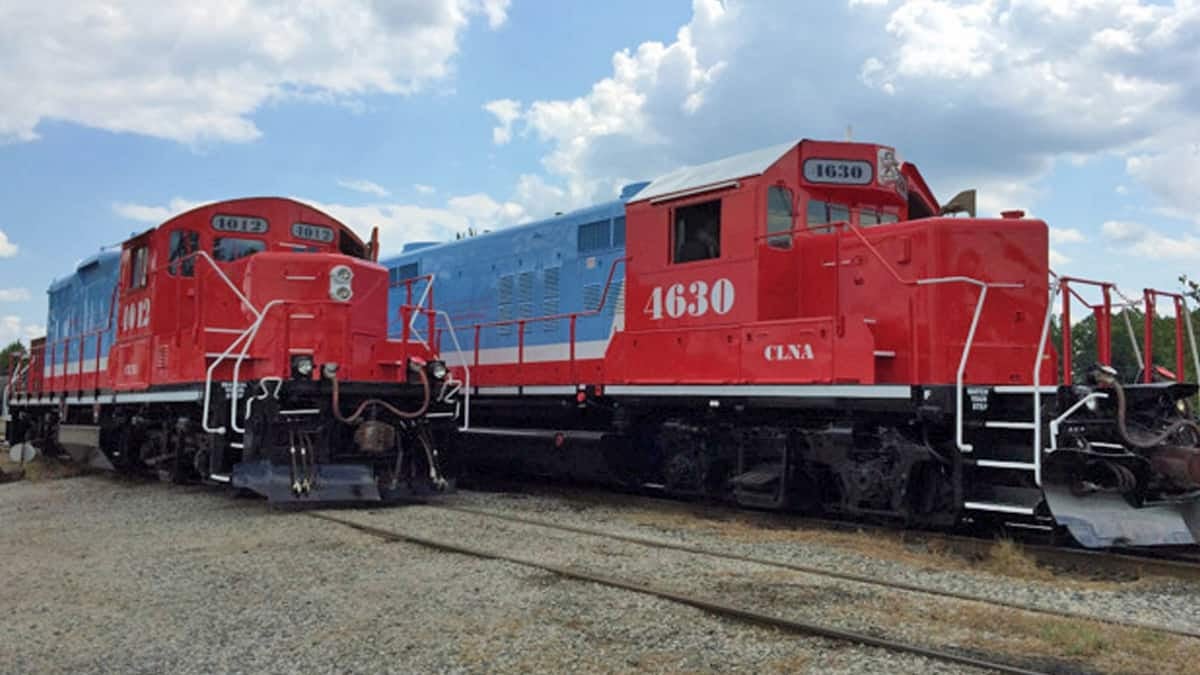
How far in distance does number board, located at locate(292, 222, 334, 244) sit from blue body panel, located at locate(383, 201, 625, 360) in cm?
101

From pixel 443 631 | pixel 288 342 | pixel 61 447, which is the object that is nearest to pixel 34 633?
pixel 443 631

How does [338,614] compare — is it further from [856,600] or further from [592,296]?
[592,296]

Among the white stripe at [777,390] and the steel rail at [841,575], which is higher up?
the white stripe at [777,390]

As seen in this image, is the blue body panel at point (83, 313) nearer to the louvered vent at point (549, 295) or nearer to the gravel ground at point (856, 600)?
the louvered vent at point (549, 295)

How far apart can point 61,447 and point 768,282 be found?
1296 cm

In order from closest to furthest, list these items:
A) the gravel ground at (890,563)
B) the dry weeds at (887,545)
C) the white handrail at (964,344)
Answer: the gravel ground at (890,563) < the dry weeds at (887,545) < the white handrail at (964,344)

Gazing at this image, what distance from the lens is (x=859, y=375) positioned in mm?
7734

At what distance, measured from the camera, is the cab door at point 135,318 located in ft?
37.1

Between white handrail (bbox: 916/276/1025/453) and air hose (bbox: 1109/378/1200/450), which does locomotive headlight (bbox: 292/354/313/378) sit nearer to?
white handrail (bbox: 916/276/1025/453)

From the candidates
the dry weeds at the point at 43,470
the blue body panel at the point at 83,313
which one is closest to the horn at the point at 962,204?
the blue body panel at the point at 83,313

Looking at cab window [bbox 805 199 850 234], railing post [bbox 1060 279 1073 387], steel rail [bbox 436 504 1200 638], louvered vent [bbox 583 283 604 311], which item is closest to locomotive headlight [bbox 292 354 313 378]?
steel rail [bbox 436 504 1200 638]

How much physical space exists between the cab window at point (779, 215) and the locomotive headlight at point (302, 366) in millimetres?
4532

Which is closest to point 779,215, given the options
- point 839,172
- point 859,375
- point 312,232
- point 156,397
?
point 839,172

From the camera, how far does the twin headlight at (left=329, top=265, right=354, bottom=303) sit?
10.2m
